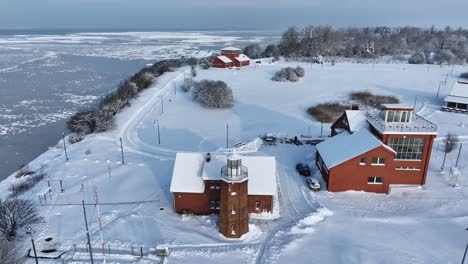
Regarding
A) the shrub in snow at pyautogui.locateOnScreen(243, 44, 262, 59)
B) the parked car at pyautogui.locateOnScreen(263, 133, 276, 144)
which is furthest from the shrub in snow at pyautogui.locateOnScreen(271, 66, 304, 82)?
the shrub in snow at pyautogui.locateOnScreen(243, 44, 262, 59)

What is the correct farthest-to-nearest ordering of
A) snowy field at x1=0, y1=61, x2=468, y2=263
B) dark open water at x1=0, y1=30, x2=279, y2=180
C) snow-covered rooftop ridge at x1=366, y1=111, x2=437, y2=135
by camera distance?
dark open water at x1=0, y1=30, x2=279, y2=180 < snow-covered rooftop ridge at x1=366, y1=111, x2=437, y2=135 < snowy field at x1=0, y1=61, x2=468, y2=263

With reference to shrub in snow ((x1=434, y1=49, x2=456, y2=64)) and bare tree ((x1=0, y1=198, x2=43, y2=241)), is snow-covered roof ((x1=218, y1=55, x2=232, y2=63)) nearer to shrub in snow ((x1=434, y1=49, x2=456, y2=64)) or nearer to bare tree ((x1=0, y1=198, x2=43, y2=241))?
shrub in snow ((x1=434, y1=49, x2=456, y2=64))

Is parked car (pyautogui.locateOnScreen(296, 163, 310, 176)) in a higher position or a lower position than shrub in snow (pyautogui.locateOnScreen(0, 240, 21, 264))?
lower

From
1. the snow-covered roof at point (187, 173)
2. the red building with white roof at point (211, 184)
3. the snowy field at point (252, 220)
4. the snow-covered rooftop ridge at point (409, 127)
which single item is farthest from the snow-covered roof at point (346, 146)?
the snow-covered roof at point (187, 173)

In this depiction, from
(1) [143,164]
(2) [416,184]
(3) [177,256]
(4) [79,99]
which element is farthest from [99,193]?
(4) [79,99]

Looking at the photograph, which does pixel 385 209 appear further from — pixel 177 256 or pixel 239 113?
pixel 239 113

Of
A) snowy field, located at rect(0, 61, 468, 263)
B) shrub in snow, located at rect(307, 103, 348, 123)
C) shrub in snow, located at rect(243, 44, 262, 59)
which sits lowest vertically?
snowy field, located at rect(0, 61, 468, 263)

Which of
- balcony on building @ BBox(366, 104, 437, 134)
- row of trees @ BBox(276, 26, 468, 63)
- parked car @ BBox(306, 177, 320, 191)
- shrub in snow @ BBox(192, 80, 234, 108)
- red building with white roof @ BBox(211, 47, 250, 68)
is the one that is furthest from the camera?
row of trees @ BBox(276, 26, 468, 63)
